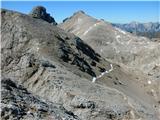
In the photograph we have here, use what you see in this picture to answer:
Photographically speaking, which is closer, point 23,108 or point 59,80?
point 23,108

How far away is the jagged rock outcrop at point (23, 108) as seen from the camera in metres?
15.0

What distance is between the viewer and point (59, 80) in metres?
39.0

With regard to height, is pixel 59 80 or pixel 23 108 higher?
pixel 59 80

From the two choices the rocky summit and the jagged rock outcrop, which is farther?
the rocky summit

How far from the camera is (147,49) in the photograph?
260 feet

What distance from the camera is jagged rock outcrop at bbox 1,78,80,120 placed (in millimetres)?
14992

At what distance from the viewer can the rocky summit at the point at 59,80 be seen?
652 inches

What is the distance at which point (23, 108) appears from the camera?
15.6 m

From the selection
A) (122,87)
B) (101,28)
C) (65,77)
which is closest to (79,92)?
(65,77)

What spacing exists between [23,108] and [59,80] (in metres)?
23.5

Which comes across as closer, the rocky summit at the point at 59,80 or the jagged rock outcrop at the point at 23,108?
the jagged rock outcrop at the point at 23,108

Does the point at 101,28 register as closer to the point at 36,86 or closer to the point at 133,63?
the point at 133,63

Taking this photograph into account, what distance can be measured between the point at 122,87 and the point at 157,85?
30.7ft

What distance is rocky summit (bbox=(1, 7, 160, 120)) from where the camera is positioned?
16.6 meters
